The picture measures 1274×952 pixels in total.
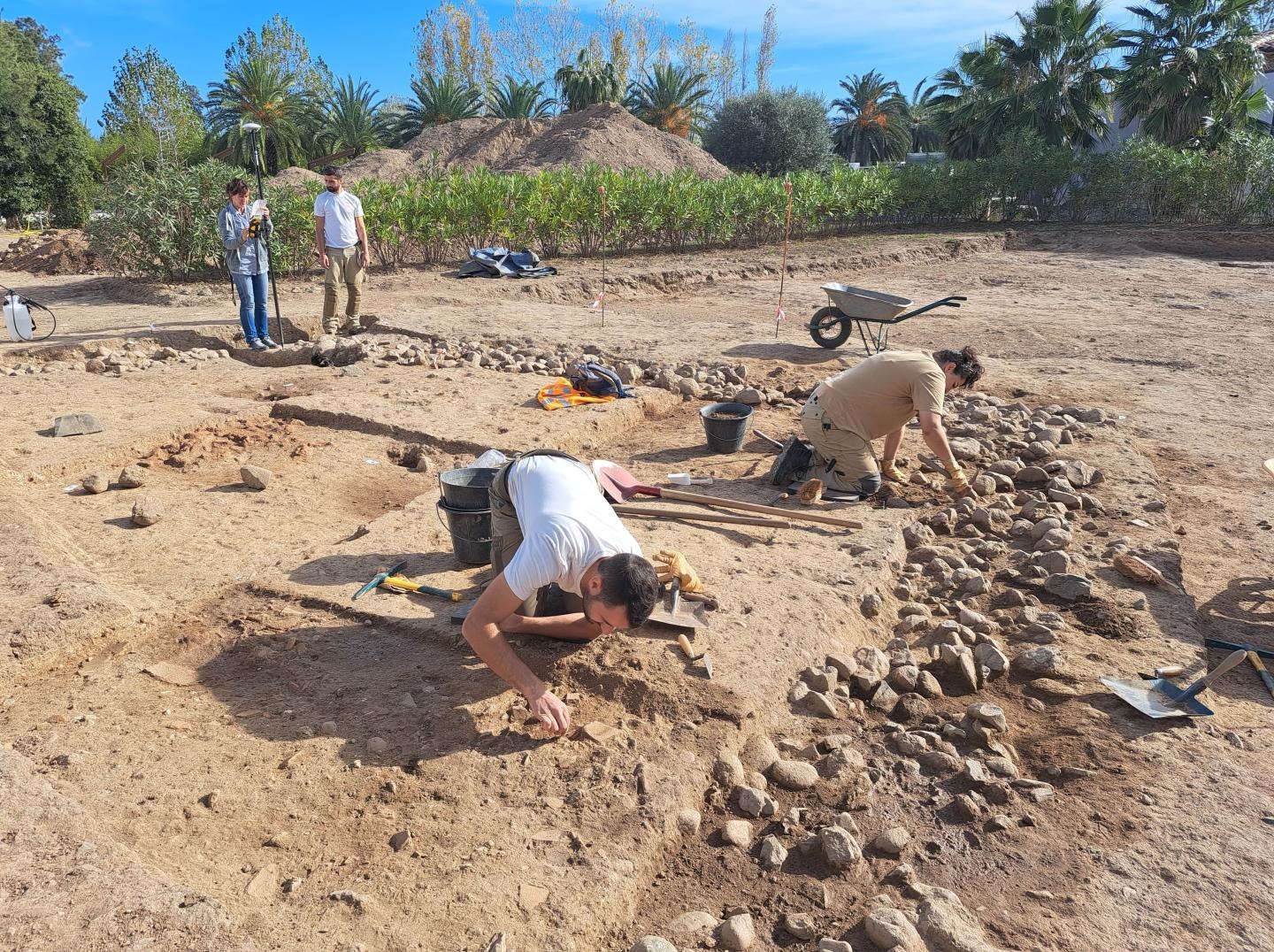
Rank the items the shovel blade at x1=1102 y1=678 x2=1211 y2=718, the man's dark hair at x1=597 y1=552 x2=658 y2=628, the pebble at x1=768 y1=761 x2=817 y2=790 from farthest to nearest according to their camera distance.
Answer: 1. the shovel blade at x1=1102 y1=678 x2=1211 y2=718
2. the pebble at x1=768 y1=761 x2=817 y2=790
3. the man's dark hair at x1=597 y1=552 x2=658 y2=628

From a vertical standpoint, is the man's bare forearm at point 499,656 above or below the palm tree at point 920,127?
below

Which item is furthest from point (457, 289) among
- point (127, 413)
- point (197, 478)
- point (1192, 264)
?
point (1192, 264)

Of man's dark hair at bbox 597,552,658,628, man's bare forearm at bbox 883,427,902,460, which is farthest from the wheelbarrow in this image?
man's dark hair at bbox 597,552,658,628

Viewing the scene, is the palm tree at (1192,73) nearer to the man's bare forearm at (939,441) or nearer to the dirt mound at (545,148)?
the dirt mound at (545,148)

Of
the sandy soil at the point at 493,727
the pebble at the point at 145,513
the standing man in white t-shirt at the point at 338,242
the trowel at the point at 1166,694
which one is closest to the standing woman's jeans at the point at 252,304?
the standing man in white t-shirt at the point at 338,242

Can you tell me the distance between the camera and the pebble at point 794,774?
281cm

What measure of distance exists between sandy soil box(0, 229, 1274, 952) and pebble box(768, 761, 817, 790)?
4 centimetres

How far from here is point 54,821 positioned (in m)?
2.37

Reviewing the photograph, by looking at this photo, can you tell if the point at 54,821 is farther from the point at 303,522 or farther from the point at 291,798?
the point at 303,522

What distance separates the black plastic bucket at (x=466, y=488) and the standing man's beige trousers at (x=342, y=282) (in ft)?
18.3

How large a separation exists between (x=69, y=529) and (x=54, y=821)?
2493 millimetres

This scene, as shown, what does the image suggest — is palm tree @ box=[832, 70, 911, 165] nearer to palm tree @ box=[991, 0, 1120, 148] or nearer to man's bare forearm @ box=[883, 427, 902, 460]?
palm tree @ box=[991, 0, 1120, 148]

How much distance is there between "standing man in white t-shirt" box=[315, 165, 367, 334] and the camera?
8.41 metres

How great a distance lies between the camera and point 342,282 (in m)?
8.95
